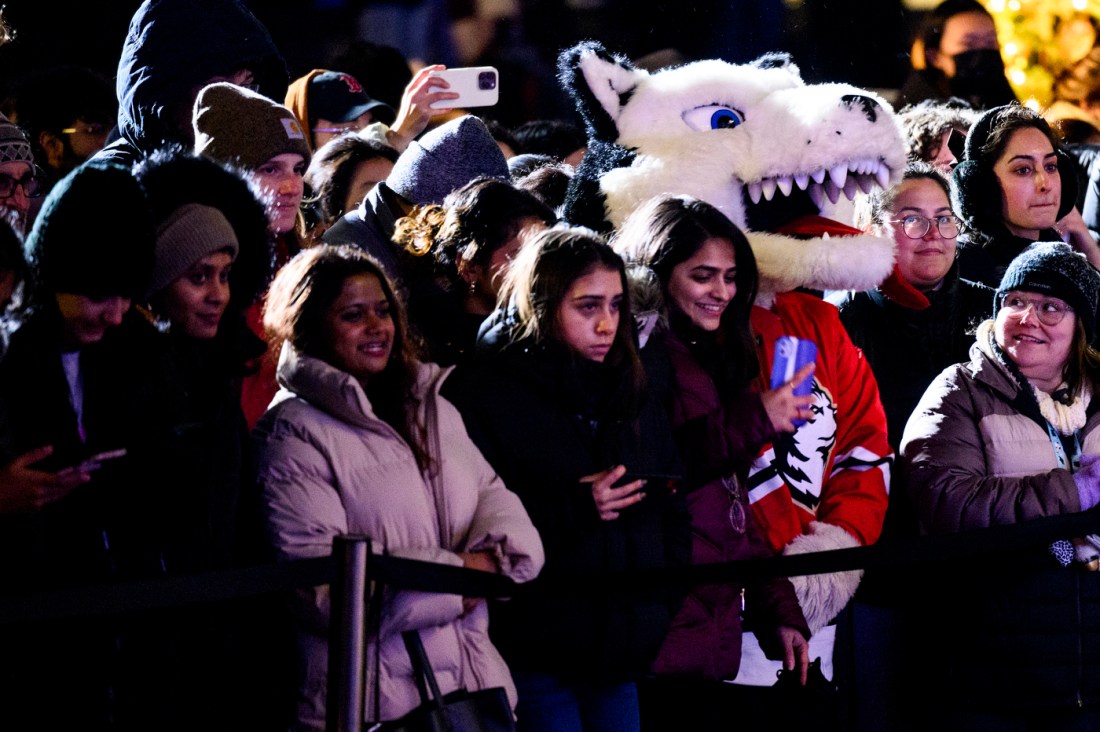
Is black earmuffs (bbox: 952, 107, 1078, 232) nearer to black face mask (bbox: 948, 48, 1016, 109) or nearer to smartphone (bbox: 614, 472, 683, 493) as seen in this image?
black face mask (bbox: 948, 48, 1016, 109)

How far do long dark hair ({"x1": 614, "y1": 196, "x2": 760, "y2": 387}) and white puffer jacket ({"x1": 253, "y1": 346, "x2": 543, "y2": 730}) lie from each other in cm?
77

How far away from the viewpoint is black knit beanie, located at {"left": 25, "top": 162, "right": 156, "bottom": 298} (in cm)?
305

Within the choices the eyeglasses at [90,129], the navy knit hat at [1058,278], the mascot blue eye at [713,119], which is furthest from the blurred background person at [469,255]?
the eyeglasses at [90,129]

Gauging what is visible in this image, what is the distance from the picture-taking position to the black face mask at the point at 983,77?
7.00 m

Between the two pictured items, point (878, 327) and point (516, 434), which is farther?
point (878, 327)

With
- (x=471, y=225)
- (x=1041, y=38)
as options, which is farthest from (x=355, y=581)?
(x=1041, y=38)

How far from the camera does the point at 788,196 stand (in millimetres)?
4316

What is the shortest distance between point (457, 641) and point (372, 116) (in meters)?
2.80

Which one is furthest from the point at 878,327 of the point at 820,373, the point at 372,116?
the point at 372,116

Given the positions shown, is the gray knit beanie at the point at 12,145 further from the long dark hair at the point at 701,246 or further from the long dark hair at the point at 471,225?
the long dark hair at the point at 701,246

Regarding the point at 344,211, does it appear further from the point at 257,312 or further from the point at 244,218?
A: the point at 244,218

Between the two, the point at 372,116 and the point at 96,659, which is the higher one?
the point at 372,116

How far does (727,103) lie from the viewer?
4367mm

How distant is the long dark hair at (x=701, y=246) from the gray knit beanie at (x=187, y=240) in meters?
1.07
